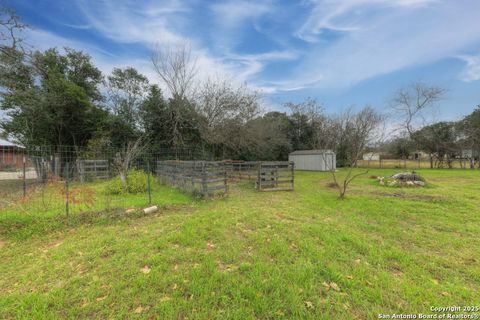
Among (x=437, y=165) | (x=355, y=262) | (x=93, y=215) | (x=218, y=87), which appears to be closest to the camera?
(x=355, y=262)

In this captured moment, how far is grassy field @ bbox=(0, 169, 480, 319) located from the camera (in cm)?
204

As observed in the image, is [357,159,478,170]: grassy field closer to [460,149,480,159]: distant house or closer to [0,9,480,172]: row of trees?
[460,149,480,159]: distant house

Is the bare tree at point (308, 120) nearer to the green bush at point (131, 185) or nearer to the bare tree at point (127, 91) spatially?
the bare tree at point (127, 91)

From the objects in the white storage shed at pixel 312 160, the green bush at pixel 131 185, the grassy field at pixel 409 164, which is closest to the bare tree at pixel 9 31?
the green bush at pixel 131 185

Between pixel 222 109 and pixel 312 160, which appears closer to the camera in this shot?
pixel 222 109

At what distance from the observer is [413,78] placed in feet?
62.2

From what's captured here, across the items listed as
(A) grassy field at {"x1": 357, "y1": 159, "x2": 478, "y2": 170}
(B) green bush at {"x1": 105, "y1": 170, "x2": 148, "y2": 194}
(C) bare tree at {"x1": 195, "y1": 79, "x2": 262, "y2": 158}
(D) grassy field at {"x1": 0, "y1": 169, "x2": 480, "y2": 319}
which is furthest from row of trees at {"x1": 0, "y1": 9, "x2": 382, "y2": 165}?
(A) grassy field at {"x1": 357, "y1": 159, "x2": 478, "y2": 170}

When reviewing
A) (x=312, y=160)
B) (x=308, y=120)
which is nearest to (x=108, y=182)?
(x=312, y=160)

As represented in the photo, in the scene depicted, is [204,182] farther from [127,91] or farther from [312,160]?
[312,160]

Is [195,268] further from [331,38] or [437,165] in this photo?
[437,165]

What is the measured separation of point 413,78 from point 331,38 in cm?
1608

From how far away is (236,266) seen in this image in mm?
2715

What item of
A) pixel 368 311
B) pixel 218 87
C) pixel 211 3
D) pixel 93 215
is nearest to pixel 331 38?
pixel 211 3

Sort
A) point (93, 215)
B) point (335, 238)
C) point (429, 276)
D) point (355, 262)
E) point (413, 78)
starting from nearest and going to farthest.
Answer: point (429, 276), point (355, 262), point (335, 238), point (93, 215), point (413, 78)
